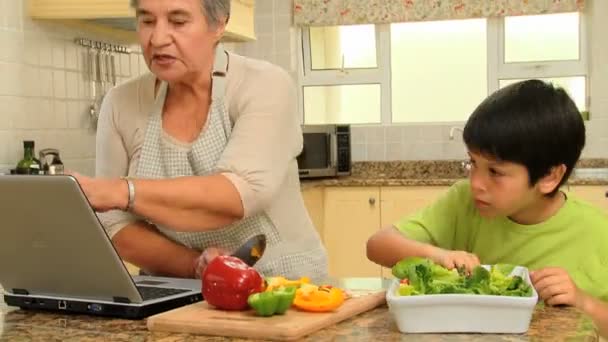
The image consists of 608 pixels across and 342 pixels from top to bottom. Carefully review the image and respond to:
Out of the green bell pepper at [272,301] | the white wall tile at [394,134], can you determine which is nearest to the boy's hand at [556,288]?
the green bell pepper at [272,301]

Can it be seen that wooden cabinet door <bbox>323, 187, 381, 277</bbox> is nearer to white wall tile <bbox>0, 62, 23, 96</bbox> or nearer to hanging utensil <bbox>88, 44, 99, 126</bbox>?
hanging utensil <bbox>88, 44, 99, 126</bbox>

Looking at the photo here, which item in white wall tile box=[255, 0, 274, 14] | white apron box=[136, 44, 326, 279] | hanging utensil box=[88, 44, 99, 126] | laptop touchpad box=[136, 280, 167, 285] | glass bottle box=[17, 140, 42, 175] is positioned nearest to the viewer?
laptop touchpad box=[136, 280, 167, 285]

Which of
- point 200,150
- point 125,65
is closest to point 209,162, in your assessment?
point 200,150

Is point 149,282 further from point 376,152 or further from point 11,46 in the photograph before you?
point 376,152

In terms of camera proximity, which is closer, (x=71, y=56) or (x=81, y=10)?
(x=81, y=10)

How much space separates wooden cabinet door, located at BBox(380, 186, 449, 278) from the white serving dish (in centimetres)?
324

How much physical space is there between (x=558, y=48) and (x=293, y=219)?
3582 millimetres

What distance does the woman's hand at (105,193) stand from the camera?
1319mm

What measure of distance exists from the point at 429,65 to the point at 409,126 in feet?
1.20

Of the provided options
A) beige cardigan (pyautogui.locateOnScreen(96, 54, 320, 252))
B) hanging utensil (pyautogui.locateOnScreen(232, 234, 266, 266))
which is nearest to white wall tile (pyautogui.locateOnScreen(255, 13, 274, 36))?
beige cardigan (pyautogui.locateOnScreen(96, 54, 320, 252))

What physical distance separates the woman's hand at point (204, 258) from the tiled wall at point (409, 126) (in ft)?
11.4

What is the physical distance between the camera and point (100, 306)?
1.26m

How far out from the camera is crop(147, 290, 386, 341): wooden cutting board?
108 centimetres

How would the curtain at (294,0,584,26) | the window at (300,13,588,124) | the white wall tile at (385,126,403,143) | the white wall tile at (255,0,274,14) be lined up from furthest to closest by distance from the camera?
the white wall tile at (255,0,274,14)
the white wall tile at (385,126,403,143)
the window at (300,13,588,124)
the curtain at (294,0,584,26)
